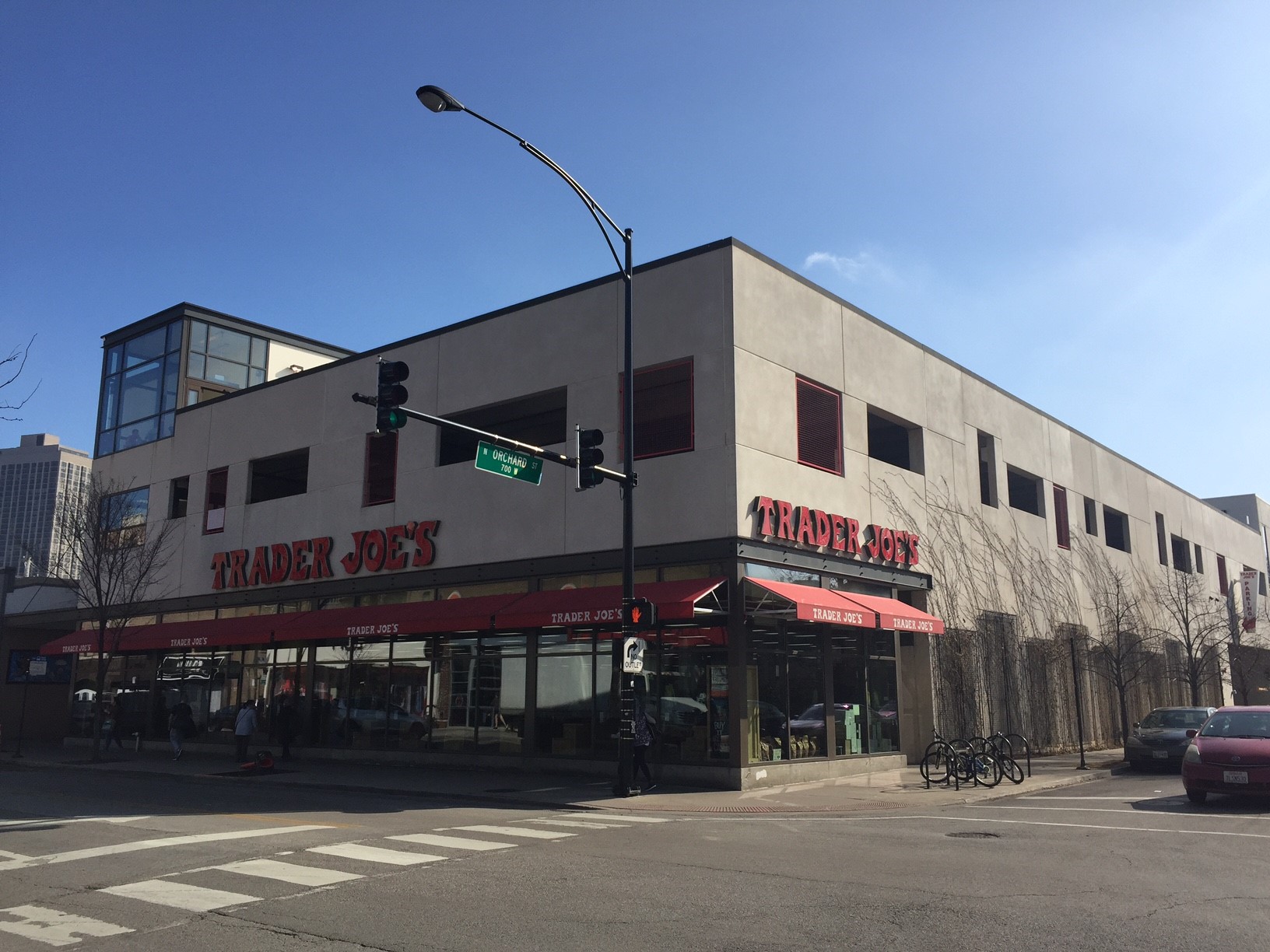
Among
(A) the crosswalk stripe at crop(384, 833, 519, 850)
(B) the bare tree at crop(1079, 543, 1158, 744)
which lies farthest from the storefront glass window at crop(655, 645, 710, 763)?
(B) the bare tree at crop(1079, 543, 1158, 744)

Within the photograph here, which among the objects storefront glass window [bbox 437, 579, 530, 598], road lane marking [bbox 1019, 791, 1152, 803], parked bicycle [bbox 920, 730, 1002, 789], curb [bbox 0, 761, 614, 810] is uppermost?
storefront glass window [bbox 437, 579, 530, 598]

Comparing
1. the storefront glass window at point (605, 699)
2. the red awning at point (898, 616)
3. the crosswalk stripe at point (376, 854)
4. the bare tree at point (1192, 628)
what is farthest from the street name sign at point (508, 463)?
the bare tree at point (1192, 628)

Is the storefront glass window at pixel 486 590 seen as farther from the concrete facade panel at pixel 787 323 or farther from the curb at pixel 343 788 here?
the concrete facade panel at pixel 787 323

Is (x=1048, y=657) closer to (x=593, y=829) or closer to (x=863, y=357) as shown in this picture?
(x=863, y=357)

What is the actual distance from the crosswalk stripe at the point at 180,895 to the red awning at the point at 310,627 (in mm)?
12512

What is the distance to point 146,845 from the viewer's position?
12.3 meters

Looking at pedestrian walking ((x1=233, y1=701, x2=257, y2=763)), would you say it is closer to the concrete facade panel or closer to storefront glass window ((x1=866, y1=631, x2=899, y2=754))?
storefront glass window ((x1=866, y1=631, x2=899, y2=754))

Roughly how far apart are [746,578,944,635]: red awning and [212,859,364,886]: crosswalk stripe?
11123 millimetres

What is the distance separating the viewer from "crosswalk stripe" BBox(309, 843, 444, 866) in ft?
36.4

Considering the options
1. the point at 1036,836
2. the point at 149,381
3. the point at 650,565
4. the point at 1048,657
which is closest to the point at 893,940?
the point at 1036,836

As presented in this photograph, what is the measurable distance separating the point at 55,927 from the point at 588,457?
37.3 ft

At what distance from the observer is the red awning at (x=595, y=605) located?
19484 mm

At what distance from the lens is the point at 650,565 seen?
2150 cm

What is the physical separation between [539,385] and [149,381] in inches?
760
